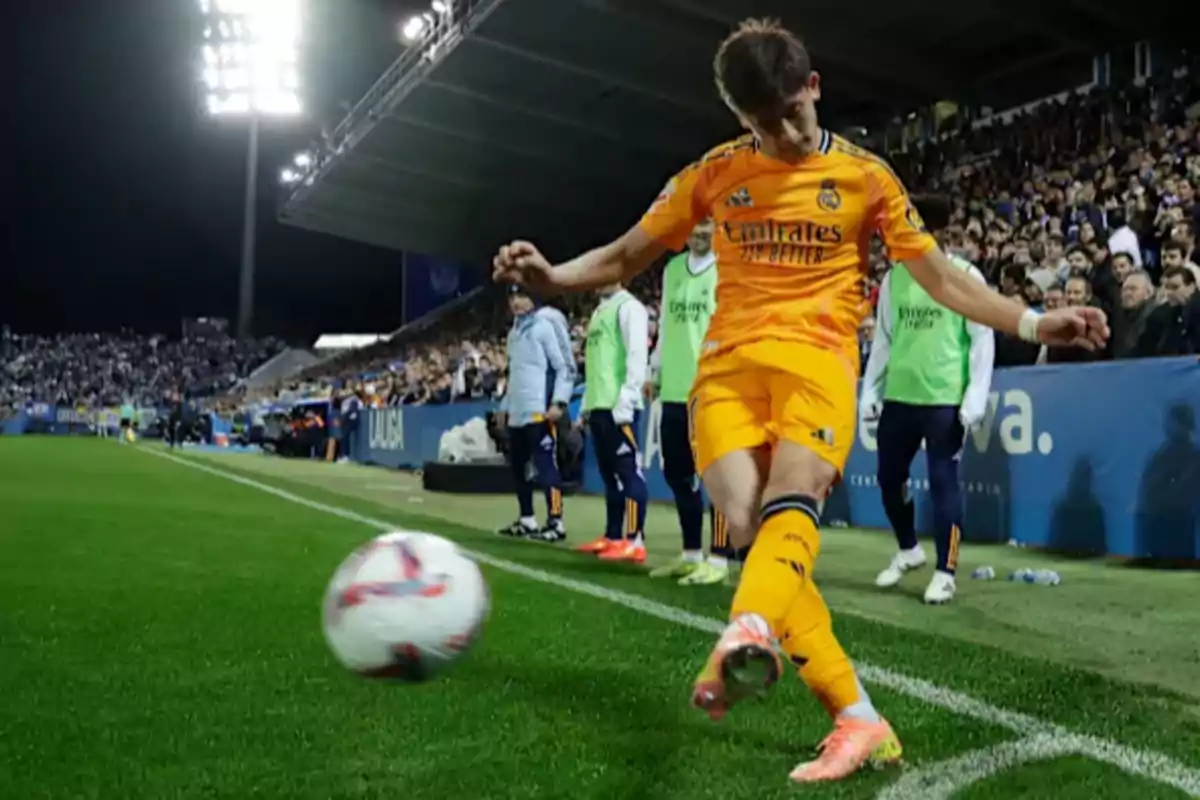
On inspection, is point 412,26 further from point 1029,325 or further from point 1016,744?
point 1016,744

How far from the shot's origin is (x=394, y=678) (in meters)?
2.98

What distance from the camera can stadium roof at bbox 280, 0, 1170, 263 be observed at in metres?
19.9

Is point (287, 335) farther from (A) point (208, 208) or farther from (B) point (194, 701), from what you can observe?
(B) point (194, 701)

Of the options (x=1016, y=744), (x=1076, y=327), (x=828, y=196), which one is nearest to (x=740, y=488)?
(x=828, y=196)

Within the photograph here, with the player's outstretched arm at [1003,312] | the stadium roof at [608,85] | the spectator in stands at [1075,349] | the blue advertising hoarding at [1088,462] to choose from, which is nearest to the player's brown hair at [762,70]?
the player's outstretched arm at [1003,312]

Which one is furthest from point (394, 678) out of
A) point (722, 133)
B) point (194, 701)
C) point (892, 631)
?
point (722, 133)

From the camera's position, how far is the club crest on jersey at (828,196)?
330 cm

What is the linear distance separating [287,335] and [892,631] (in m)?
54.8

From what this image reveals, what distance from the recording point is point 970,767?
3.10m

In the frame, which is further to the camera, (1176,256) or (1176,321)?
(1176,256)

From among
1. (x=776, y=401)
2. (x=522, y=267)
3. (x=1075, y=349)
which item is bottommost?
(x=776, y=401)

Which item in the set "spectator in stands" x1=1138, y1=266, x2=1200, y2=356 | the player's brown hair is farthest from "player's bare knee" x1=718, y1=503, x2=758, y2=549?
"spectator in stands" x1=1138, y1=266, x2=1200, y2=356

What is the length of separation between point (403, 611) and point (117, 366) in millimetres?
57090

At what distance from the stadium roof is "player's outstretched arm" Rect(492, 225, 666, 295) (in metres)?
17.0
